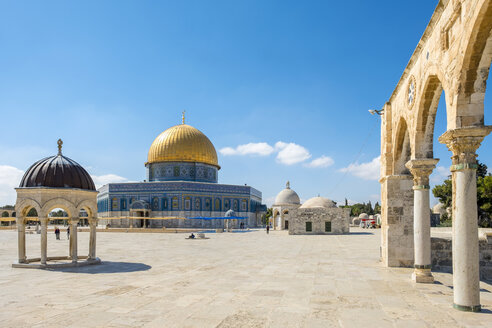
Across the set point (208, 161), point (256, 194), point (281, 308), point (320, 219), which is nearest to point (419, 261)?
point (281, 308)

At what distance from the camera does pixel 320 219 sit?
1464 inches

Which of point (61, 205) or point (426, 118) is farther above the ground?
point (426, 118)

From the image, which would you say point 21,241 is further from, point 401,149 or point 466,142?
point 466,142

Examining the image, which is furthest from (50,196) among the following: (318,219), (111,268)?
(318,219)

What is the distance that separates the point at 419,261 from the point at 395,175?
3.57 metres

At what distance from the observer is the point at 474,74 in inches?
260

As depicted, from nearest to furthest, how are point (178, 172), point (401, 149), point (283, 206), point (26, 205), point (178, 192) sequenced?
point (401, 149) → point (26, 205) → point (283, 206) → point (178, 192) → point (178, 172)

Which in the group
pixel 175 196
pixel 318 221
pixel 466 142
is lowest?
pixel 318 221

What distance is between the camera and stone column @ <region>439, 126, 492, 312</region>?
658 centimetres

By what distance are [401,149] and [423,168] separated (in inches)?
115

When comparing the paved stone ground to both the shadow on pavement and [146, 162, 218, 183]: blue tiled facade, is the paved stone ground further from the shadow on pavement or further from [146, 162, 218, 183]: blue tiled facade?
[146, 162, 218, 183]: blue tiled facade

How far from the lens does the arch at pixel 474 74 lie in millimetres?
6140

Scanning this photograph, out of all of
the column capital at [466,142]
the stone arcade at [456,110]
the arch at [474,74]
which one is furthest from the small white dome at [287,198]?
the arch at [474,74]

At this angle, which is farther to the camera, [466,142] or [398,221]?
[398,221]
